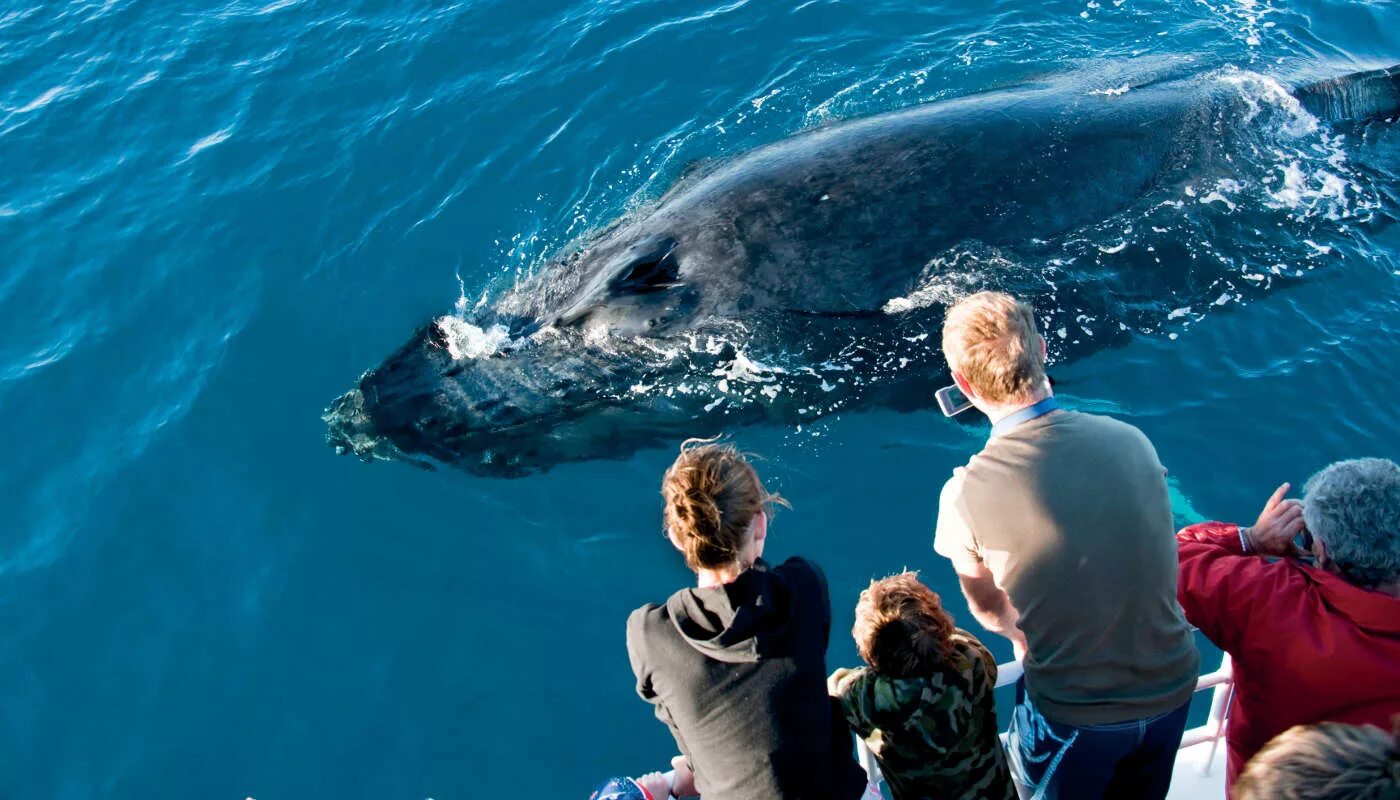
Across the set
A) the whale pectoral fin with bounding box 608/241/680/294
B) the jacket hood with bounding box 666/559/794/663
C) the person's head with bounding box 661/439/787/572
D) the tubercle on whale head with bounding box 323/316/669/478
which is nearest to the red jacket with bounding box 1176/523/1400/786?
the jacket hood with bounding box 666/559/794/663

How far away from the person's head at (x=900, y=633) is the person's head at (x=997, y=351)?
86 cm

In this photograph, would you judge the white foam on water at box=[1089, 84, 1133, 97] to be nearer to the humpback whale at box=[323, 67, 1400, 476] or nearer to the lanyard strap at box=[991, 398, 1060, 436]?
the humpback whale at box=[323, 67, 1400, 476]

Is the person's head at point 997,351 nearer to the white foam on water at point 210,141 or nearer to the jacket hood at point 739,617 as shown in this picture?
the jacket hood at point 739,617

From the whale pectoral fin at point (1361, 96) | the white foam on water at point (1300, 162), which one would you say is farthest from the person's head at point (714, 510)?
the whale pectoral fin at point (1361, 96)

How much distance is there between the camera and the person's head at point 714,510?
3.54 meters

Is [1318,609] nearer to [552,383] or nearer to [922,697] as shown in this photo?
[922,697]

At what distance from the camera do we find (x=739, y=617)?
3.43 m

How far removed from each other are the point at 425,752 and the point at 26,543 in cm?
437

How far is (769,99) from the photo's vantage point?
39.3ft

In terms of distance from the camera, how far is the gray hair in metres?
3.37

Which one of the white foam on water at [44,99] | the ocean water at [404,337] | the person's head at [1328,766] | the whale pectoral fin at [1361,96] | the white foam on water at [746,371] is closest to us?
the person's head at [1328,766]

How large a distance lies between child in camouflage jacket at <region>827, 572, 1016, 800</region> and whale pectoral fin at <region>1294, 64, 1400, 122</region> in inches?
348

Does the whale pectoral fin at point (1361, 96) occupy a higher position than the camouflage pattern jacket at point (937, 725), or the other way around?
the camouflage pattern jacket at point (937, 725)

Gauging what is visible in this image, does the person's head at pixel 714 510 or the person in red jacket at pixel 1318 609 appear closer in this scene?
the person in red jacket at pixel 1318 609
